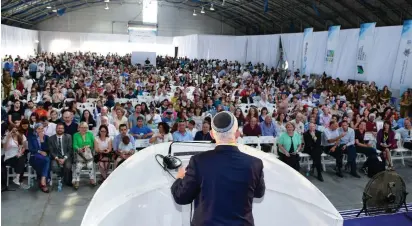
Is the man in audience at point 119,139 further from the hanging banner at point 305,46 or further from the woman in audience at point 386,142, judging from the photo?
the hanging banner at point 305,46

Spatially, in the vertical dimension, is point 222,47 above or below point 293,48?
below

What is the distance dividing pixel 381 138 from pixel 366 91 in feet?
22.0

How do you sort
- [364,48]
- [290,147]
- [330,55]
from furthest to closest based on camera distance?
[330,55]
[364,48]
[290,147]

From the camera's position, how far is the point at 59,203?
5.40 metres

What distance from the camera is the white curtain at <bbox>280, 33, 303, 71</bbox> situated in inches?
784

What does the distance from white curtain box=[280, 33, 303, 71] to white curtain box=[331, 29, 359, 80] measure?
3253 millimetres

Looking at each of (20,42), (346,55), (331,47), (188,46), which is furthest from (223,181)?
(20,42)

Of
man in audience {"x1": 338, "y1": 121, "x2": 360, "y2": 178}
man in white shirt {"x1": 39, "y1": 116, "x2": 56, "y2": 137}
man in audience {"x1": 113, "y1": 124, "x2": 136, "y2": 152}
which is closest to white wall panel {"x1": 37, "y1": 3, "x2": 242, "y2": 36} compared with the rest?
man in white shirt {"x1": 39, "y1": 116, "x2": 56, "y2": 137}

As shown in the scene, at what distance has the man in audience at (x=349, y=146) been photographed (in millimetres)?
7191

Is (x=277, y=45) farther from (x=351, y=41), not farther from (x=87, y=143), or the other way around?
(x=87, y=143)

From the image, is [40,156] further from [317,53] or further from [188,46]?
[188,46]

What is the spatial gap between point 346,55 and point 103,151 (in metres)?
12.8

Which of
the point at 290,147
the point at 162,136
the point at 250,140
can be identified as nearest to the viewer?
the point at 290,147

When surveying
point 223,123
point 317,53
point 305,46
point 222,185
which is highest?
point 305,46
